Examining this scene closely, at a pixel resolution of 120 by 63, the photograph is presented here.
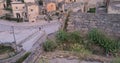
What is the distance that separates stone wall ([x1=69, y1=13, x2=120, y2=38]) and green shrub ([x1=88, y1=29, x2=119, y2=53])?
1.14 ft

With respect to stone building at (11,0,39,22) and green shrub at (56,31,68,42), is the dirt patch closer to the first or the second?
green shrub at (56,31,68,42)

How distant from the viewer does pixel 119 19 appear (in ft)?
19.3

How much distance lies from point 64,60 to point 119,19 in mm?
1858

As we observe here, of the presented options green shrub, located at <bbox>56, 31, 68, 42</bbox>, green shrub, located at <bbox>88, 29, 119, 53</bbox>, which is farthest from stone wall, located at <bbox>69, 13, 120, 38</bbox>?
green shrub, located at <bbox>56, 31, 68, 42</bbox>

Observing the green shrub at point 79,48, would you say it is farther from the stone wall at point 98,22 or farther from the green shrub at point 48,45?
the stone wall at point 98,22

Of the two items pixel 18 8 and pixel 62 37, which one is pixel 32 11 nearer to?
pixel 18 8

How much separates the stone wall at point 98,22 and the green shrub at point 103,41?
347mm

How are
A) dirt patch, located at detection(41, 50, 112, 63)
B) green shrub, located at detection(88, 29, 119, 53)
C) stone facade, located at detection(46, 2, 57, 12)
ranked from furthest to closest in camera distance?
stone facade, located at detection(46, 2, 57, 12), green shrub, located at detection(88, 29, 119, 53), dirt patch, located at detection(41, 50, 112, 63)

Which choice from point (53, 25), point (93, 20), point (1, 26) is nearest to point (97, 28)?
point (93, 20)

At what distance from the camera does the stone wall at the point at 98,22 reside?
5.94 metres

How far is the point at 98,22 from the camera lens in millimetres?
6047

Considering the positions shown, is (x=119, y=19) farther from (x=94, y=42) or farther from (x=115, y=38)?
(x=94, y=42)

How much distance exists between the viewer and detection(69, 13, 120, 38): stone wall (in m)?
5.94

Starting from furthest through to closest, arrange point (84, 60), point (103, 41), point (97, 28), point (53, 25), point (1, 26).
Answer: point (1, 26) < point (53, 25) < point (97, 28) < point (103, 41) < point (84, 60)
